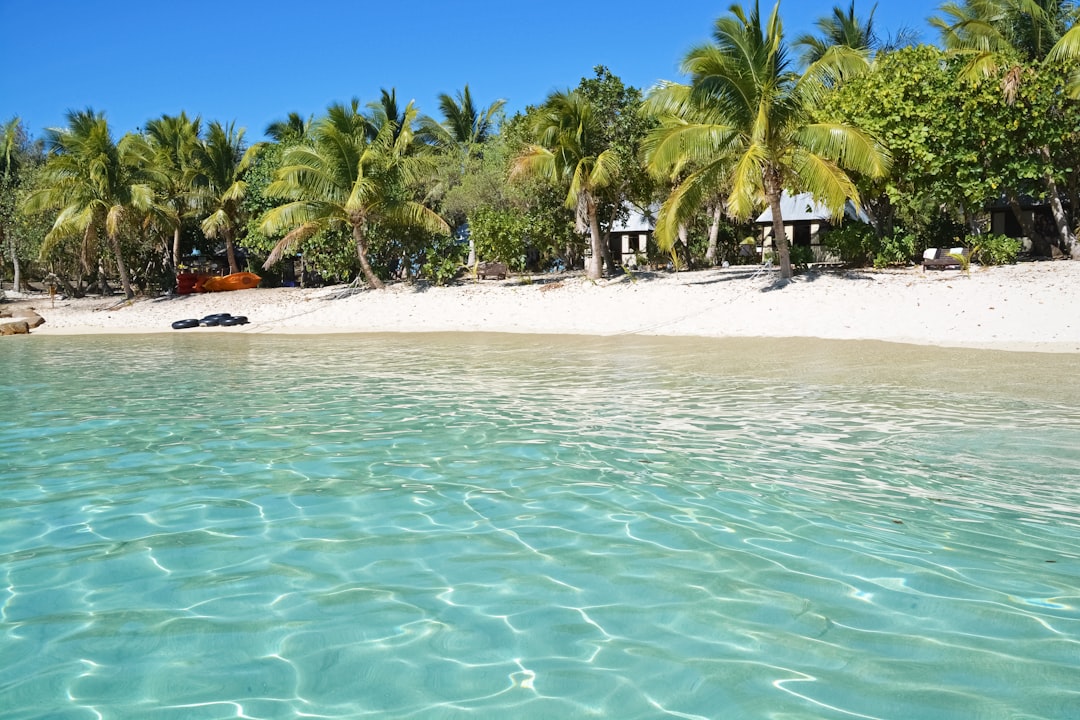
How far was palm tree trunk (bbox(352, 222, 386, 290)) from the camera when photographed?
89.9ft

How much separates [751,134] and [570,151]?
533cm

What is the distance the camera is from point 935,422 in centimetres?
769

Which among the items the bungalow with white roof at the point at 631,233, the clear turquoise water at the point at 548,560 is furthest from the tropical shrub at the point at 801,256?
the clear turquoise water at the point at 548,560

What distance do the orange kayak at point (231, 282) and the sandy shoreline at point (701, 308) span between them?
187 cm

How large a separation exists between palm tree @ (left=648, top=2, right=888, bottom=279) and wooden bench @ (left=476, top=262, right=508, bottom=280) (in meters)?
9.32

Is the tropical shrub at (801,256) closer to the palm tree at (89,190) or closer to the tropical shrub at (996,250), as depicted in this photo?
the tropical shrub at (996,250)

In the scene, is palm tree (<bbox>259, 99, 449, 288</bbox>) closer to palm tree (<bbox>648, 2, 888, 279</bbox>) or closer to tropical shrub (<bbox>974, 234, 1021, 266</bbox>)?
palm tree (<bbox>648, 2, 888, 279</bbox>)

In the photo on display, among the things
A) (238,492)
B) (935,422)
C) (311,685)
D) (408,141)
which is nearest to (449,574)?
(311,685)

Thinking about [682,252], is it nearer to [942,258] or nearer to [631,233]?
[631,233]

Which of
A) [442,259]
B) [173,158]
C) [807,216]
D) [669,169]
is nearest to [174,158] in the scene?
[173,158]

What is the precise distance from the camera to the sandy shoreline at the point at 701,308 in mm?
16406

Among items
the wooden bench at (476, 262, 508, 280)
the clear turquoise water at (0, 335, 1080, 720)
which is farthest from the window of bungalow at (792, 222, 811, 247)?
the clear turquoise water at (0, 335, 1080, 720)

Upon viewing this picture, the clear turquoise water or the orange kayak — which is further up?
the orange kayak

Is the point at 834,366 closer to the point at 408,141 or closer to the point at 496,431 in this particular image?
the point at 496,431
